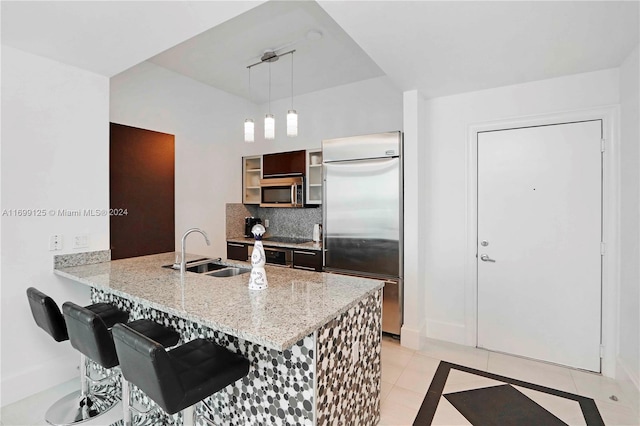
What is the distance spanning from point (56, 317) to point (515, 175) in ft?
12.1

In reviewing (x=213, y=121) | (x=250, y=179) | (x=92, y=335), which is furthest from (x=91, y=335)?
(x=250, y=179)

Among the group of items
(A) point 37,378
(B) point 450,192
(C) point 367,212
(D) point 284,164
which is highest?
(D) point 284,164

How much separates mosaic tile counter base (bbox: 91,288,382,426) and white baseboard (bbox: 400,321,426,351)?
117 centimetres

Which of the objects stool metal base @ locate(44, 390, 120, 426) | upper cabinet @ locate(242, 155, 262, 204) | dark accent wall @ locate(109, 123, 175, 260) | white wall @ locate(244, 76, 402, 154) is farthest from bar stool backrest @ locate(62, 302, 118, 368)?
white wall @ locate(244, 76, 402, 154)

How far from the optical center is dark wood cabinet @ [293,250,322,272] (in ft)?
12.6

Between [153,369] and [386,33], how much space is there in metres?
2.19

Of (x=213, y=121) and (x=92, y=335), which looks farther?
(x=213, y=121)

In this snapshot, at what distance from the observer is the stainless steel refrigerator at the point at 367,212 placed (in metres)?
3.29

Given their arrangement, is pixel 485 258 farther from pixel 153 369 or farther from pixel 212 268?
pixel 153 369

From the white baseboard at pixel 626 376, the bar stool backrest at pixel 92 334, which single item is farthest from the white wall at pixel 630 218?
the bar stool backrest at pixel 92 334

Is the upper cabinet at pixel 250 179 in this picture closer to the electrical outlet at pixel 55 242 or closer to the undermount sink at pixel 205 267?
the undermount sink at pixel 205 267

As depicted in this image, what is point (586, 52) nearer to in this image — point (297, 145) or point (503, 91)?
point (503, 91)

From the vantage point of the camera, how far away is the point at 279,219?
4914 mm

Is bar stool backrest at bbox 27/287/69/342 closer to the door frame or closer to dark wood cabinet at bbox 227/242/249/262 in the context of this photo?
dark wood cabinet at bbox 227/242/249/262
